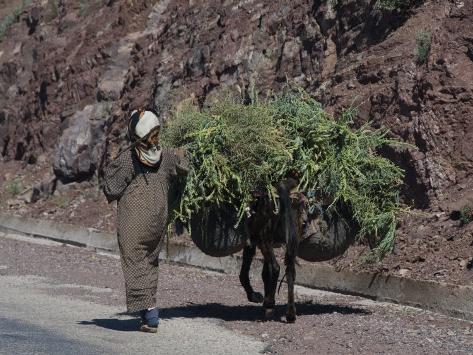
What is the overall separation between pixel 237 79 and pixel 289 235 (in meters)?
11.8

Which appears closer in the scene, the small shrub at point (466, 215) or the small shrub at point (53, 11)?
the small shrub at point (466, 215)

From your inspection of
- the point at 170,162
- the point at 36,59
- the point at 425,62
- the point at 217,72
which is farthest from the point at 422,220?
the point at 36,59

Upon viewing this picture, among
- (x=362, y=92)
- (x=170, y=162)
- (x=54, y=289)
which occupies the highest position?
(x=362, y=92)

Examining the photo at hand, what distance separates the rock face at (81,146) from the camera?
2627 cm

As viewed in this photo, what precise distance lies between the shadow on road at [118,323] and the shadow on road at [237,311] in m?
0.50

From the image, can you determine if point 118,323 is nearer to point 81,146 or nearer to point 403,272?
point 403,272

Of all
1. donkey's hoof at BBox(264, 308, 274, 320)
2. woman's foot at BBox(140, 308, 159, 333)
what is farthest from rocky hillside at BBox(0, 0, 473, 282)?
woman's foot at BBox(140, 308, 159, 333)

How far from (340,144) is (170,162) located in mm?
1889

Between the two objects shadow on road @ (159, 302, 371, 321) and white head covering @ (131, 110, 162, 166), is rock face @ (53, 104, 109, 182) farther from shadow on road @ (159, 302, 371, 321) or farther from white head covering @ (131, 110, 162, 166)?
white head covering @ (131, 110, 162, 166)

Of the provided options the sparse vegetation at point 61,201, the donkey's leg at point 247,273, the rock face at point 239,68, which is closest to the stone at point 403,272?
the rock face at point 239,68

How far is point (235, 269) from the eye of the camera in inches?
635

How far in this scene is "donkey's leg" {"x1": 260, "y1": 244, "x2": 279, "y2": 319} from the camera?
11.0 meters

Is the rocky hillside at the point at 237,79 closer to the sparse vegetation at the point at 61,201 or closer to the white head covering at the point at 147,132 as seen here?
the sparse vegetation at the point at 61,201

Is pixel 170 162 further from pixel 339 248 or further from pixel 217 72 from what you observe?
Result: pixel 217 72
